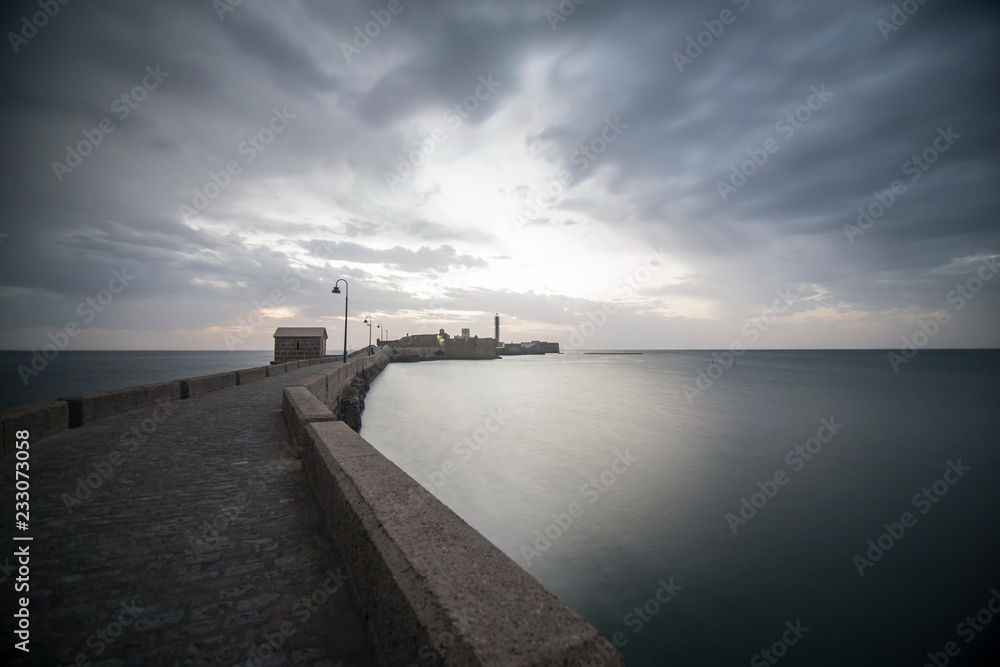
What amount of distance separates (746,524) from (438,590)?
322 inches

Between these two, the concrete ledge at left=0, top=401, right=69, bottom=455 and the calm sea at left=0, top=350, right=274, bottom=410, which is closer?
the concrete ledge at left=0, top=401, right=69, bottom=455

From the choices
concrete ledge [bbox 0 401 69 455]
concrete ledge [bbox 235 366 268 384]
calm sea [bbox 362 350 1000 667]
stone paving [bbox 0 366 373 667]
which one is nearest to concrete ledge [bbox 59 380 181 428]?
concrete ledge [bbox 0 401 69 455]

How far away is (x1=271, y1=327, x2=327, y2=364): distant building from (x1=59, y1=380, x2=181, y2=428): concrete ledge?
1872 centimetres

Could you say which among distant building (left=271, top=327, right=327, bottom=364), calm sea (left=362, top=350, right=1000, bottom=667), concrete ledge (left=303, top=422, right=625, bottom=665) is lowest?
calm sea (left=362, top=350, right=1000, bottom=667)

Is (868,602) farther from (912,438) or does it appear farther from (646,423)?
(912,438)

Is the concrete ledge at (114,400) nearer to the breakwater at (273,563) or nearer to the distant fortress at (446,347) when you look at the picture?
the breakwater at (273,563)

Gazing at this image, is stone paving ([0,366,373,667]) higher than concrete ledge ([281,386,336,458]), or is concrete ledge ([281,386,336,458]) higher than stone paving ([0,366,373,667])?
concrete ledge ([281,386,336,458])

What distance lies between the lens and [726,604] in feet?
17.4

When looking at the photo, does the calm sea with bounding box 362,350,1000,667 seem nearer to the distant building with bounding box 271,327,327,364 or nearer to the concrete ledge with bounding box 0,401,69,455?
the concrete ledge with bounding box 0,401,69,455

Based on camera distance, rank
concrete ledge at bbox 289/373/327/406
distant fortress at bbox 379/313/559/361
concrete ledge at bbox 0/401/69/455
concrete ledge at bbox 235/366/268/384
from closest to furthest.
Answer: concrete ledge at bbox 0/401/69/455 < concrete ledge at bbox 289/373/327/406 < concrete ledge at bbox 235/366/268/384 < distant fortress at bbox 379/313/559/361

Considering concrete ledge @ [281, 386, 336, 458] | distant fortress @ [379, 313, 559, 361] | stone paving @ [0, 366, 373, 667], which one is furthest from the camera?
distant fortress @ [379, 313, 559, 361]

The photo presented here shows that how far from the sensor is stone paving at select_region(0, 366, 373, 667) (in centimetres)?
181

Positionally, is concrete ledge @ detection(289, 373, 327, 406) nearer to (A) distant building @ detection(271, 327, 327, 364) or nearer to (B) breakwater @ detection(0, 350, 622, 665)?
(B) breakwater @ detection(0, 350, 622, 665)

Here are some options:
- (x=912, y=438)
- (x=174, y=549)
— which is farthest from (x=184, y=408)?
(x=912, y=438)
